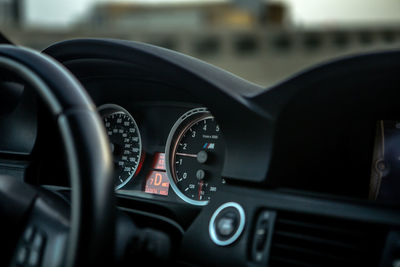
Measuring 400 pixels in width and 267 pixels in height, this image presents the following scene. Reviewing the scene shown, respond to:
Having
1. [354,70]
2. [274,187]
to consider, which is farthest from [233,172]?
[354,70]

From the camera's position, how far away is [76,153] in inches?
41.6

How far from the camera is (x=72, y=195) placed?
1.06 m

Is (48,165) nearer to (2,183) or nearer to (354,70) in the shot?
(2,183)

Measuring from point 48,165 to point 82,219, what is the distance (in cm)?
108

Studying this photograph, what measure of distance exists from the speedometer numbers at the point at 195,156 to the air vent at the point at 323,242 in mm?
→ 477

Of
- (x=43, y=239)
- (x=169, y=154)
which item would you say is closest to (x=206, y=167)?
(x=169, y=154)

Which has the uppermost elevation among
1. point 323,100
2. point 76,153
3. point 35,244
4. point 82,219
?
point 323,100

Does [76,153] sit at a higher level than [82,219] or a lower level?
higher

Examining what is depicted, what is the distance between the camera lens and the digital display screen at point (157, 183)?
1997 millimetres

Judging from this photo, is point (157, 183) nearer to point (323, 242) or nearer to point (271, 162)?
point (271, 162)

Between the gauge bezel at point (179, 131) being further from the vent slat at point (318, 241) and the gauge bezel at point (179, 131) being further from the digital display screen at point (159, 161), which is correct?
the vent slat at point (318, 241)

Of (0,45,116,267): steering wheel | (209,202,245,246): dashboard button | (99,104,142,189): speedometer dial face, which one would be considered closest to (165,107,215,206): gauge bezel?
(99,104,142,189): speedometer dial face

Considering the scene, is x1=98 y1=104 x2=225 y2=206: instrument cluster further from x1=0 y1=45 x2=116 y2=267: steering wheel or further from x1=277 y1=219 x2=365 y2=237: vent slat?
x1=0 y1=45 x2=116 y2=267: steering wheel

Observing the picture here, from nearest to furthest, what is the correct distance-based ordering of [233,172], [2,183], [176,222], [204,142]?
[2,183] < [233,172] < [176,222] < [204,142]
